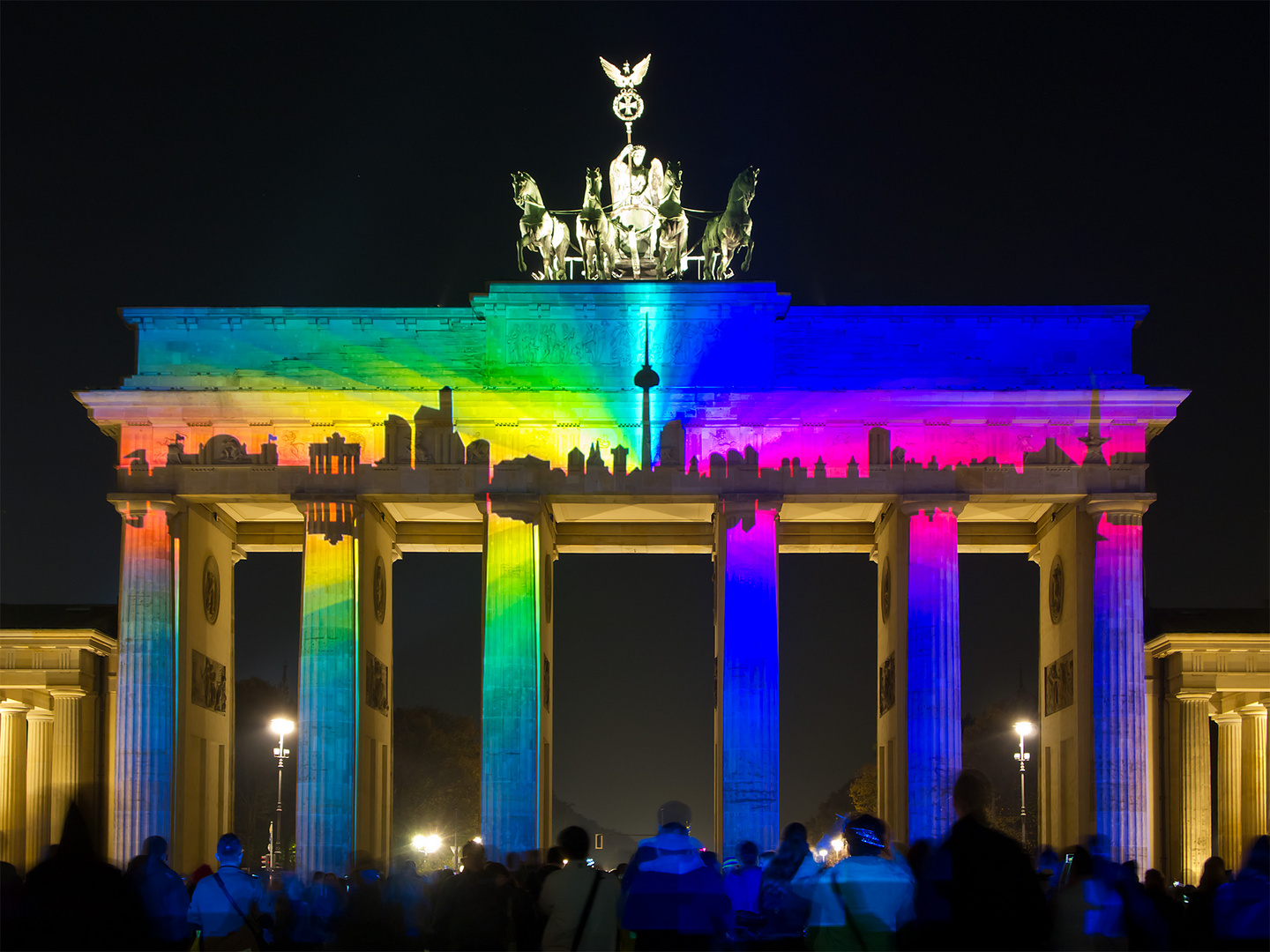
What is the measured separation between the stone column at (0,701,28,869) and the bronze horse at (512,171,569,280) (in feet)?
76.9

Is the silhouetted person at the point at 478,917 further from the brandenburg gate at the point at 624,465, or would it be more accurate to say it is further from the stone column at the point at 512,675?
the brandenburg gate at the point at 624,465

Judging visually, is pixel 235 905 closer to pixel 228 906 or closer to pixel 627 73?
pixel 228 906

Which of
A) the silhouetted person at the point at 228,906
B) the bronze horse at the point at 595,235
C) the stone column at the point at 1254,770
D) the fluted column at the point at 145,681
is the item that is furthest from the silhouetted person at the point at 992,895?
the stone column at the point at 1254,770

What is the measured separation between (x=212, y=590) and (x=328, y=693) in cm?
705

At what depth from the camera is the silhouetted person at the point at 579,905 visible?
1454 centimetres

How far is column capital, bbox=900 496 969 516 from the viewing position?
141ft

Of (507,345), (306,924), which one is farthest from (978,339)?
(306,924)

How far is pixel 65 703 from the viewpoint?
49.5 meters

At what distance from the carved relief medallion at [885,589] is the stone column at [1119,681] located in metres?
6.73

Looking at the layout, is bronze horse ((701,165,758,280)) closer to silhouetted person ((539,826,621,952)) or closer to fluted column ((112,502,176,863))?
fluted column ((112,502,176,863))

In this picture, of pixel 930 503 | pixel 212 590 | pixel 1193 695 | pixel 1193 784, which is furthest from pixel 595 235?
pixel 1193 784

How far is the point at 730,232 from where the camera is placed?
44.1 m

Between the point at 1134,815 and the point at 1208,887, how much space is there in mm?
23675

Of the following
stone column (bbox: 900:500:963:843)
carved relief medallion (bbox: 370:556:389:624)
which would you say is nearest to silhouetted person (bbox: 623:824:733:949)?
stone column (bbox: 900:500:963:843)
